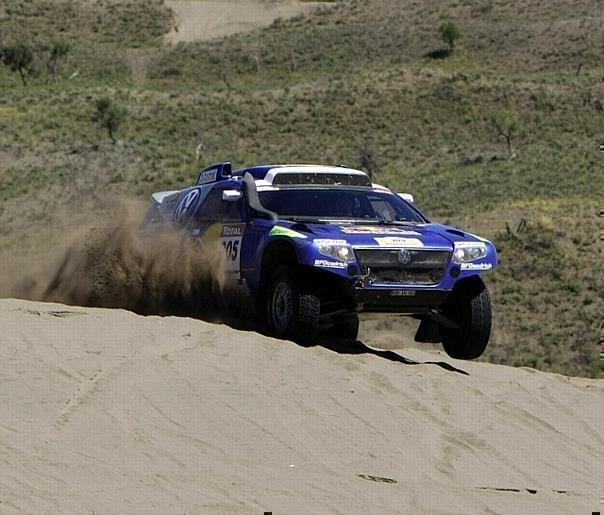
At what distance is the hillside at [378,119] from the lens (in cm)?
2722

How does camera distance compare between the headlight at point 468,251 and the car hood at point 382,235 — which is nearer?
the car hood at point 382,235

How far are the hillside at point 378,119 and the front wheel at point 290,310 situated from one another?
5.36 m

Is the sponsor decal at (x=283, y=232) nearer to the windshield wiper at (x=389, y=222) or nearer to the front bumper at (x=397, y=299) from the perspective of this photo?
the front bumper at (x=397, y=299)

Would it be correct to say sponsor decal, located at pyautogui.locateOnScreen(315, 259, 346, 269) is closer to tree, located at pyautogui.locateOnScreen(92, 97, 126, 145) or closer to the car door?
the car door

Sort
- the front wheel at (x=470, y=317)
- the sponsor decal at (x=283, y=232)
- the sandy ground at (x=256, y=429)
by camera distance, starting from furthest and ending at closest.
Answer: the front wheel at (x=470, y=317)
the sponsor decal at (x=283, y=232)
the sandy ground at (x=256, y=429)

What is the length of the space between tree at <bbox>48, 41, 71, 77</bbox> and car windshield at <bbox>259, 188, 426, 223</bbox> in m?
57.1

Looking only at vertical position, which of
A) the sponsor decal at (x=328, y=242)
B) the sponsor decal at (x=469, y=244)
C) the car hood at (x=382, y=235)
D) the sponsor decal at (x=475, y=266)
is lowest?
the sponsor decal at (x=475, y=266)

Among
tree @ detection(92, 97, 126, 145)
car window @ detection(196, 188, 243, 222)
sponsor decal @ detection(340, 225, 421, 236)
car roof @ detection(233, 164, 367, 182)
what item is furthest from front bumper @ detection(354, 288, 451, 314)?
tree @ detection(92, 97, 126, 145)

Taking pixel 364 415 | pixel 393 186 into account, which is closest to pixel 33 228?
pixel 393 186

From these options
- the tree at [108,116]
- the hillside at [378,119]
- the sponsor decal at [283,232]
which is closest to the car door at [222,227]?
the sponsor decal at [283,232]

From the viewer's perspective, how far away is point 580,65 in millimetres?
63562

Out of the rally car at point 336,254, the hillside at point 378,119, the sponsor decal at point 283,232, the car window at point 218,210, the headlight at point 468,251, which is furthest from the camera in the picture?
the hillside at point 378,119

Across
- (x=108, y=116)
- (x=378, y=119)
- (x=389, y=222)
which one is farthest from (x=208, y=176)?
(x=378, y=119)

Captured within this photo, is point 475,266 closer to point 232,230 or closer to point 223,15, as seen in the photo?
point 232,230
